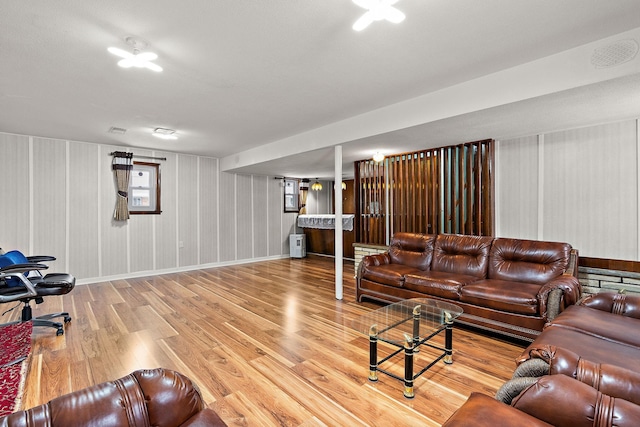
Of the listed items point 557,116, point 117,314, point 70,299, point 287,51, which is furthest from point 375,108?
point 70,299

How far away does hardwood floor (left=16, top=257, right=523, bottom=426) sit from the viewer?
6.68ft

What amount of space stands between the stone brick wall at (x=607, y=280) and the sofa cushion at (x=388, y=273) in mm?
1831

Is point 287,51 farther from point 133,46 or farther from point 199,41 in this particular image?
point 133,46

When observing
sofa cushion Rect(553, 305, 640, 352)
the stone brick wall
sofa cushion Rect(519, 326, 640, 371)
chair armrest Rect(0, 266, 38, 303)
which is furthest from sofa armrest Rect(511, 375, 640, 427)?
chair armrest Rect(0, 266, 38, 303)

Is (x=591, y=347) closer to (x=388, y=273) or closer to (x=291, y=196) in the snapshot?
(x=388, y=273)

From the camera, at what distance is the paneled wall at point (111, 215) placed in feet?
16.6

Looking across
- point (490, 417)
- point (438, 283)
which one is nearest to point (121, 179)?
point (438, 283)

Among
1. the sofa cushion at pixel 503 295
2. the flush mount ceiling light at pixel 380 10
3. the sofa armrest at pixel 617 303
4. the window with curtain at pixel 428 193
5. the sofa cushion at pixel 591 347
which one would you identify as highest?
the flush mount ceiling light at pixel 380 10

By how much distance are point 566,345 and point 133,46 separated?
347 cm

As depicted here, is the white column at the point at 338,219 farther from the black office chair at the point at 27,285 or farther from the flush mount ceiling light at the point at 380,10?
the black office chair at the point at 27,285

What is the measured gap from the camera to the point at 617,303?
7.61 feet

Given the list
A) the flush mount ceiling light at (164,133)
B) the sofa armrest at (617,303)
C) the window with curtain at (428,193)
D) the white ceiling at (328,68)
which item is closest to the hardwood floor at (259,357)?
the sofa armrest at (617,303)

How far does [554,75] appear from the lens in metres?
2.55

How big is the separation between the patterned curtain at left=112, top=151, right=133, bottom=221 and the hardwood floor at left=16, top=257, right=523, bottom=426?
5.43 feet
